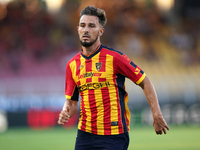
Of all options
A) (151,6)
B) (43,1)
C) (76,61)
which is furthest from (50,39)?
(76,61)

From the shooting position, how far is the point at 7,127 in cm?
1398

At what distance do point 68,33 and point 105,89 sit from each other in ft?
48.1

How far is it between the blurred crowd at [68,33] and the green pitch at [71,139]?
16.0 feet

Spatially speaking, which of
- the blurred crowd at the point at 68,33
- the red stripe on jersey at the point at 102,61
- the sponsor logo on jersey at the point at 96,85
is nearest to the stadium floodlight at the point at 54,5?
the blurred crowd at the point at 68,33

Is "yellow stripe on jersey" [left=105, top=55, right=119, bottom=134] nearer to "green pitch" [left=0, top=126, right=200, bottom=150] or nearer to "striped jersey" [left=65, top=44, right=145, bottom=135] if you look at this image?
"striped jersey" [left=65, top=44, right=145, bottom=135]

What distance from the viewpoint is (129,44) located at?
18297 mm

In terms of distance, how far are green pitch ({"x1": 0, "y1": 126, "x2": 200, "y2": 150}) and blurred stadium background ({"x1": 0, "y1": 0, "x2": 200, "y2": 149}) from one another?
131 centimetres

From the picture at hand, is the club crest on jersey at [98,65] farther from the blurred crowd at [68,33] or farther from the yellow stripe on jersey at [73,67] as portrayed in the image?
the blurred crowd at [68,33]

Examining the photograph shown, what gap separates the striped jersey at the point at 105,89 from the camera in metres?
3.98

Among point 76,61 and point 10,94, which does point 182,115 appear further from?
point 76,61

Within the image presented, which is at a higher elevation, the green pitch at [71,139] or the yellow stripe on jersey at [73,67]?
the yellow stripe on jersey at [73,67]

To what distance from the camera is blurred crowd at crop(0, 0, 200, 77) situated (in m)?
17.8

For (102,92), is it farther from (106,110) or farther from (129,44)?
(129,44)

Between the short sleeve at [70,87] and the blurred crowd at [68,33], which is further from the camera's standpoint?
the blurred crowd at [68,33]
